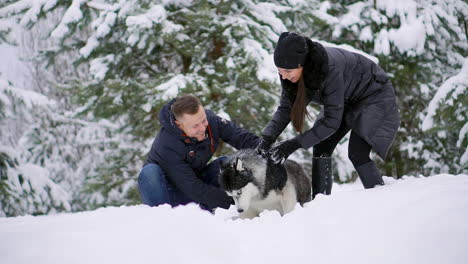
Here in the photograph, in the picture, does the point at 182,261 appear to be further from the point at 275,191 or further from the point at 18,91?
the point at 18,91

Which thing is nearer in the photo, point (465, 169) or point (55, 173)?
point (465, 169)

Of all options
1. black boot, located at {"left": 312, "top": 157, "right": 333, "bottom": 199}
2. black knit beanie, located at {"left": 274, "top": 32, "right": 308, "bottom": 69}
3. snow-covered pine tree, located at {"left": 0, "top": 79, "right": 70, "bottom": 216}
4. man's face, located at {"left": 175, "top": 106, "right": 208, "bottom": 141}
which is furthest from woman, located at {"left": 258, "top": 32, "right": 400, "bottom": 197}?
snow-covered pine tree, located at {"left": 0, "top": 79, "right": 70, "bottom": 216}

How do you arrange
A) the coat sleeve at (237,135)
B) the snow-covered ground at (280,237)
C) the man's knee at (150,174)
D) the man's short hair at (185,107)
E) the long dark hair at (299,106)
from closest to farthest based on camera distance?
1. the snow-covered ground at (280,237)
2. the long dark hair at (299,106)
3. the man's short hair at (185,107)
4. the man's knee at (150,174)
5. the coat sleeve at (237,135)

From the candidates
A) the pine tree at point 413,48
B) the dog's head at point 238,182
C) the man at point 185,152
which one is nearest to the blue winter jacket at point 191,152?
the man at point 185,152

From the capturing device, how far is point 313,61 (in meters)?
3.09

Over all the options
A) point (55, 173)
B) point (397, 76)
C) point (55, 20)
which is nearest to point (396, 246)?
point (397, 76)

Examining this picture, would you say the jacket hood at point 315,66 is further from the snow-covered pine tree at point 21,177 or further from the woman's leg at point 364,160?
the snow-covered pine tree at point 21,177

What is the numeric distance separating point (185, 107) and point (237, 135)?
0.79 metres

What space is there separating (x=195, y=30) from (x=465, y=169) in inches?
223

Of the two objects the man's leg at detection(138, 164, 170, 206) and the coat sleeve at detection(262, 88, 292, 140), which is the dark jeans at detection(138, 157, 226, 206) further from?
the coat sleeve at detection(262, 88, 292, 140)

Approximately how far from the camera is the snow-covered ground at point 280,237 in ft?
6.33

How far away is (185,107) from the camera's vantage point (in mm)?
3941

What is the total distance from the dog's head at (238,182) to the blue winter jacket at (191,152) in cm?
24

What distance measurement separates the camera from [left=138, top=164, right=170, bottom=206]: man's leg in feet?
14.0
